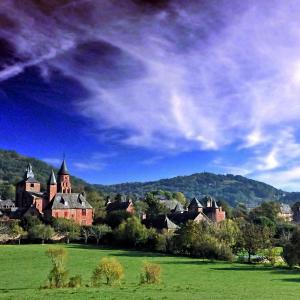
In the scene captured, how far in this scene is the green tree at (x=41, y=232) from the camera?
274ft

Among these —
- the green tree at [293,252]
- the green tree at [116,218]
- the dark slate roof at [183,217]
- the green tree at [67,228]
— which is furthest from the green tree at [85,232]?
the green tree at [293,252]

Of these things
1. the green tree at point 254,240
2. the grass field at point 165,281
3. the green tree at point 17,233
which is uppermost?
the green tree at point 17,233

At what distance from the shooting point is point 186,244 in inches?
2633

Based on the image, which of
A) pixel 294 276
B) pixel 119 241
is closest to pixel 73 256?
pixel 119 241

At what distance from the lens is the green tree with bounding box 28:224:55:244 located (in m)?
83.4

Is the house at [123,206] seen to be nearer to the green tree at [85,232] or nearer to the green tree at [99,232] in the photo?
the green tree at [85,232]

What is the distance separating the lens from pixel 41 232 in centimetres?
8362

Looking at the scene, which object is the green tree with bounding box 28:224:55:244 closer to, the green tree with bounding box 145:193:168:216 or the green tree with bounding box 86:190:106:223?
the green tree with bounding box 86:190:106:223

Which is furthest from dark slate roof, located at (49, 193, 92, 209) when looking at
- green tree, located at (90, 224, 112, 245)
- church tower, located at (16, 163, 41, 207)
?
church tower, located at (16, 163, 41, 207)

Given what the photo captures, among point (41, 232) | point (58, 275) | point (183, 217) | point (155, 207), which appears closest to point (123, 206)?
point (155, 207)

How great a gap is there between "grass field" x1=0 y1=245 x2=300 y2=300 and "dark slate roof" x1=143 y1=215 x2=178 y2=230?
24116 millimetres

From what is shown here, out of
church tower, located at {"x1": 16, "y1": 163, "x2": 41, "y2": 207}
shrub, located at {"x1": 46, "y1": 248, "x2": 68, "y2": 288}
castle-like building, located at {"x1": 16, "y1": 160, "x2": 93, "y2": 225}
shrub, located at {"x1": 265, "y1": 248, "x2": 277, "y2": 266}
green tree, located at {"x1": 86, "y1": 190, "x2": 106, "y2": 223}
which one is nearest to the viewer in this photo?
shrub, located at {"x1": 46, "y1": 248, "x2": 68, "y2": 288}

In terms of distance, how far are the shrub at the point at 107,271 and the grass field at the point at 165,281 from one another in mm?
1210

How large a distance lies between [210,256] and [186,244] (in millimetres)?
4797
